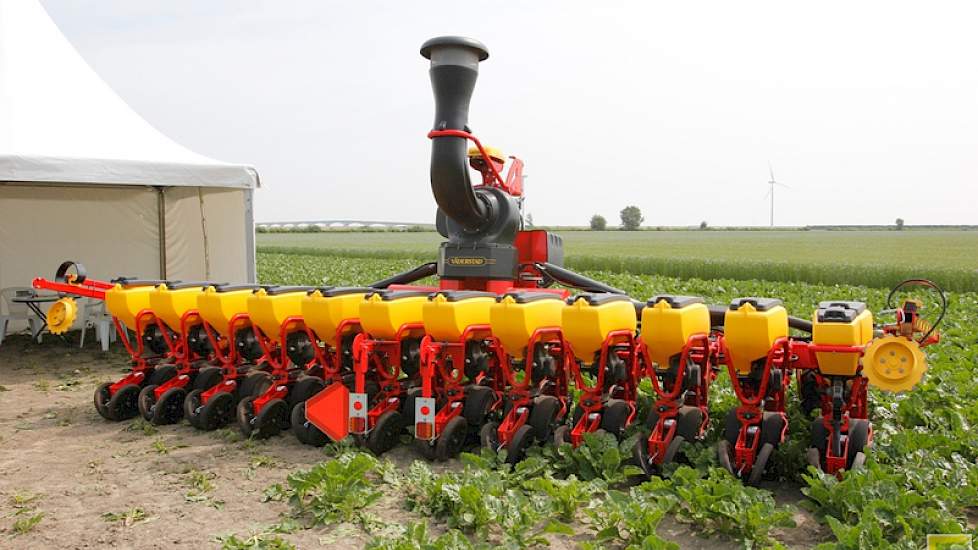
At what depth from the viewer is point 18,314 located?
12.0 meters

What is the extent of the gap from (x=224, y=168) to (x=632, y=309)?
7480mm

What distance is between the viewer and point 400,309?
6.10m

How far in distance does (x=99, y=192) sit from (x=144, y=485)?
878cm

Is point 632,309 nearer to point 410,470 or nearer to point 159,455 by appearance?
point 410,470

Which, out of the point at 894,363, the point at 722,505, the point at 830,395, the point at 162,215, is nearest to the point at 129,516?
the point at 722,505

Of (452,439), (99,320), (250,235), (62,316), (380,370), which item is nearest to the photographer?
(452,439)

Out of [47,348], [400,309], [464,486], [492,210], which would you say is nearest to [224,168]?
[47,348]

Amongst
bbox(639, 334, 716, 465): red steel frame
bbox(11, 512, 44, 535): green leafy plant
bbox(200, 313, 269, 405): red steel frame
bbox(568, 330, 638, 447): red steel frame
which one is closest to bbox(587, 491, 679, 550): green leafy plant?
bbox(639, 334, 716, 465): red steel frame

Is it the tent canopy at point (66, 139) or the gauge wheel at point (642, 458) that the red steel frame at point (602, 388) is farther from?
the tent canopy at point (66, 139)

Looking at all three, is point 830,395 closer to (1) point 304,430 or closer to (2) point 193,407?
(1) point 304,430

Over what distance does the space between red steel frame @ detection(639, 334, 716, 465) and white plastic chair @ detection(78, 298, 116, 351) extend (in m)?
8.64

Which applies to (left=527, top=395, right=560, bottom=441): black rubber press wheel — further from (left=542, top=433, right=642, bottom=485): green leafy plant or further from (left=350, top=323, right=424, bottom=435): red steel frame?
(left=350, top=323, right=424, bottom=435): red steel frame

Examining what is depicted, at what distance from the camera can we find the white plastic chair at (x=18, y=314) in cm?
1174

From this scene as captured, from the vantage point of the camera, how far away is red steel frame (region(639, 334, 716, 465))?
5.27m
